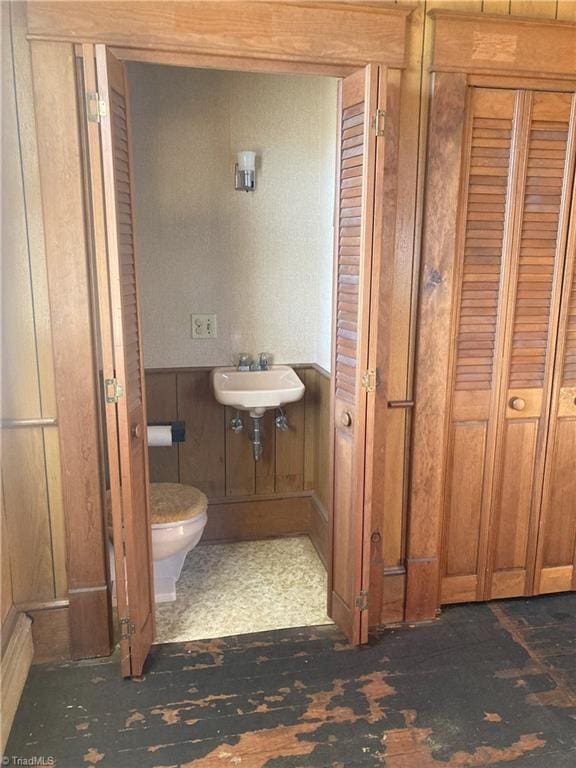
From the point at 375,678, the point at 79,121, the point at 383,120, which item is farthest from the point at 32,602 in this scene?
the point at 383,120

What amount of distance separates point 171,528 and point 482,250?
159 cm

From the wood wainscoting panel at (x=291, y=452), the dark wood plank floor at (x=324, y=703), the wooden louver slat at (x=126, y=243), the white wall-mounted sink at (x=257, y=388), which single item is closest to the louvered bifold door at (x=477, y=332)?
the dark wood plank floor at (x=324, y=703)

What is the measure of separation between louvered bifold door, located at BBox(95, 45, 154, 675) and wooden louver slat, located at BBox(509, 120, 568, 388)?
1.40 meters

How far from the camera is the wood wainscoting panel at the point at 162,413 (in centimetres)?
291

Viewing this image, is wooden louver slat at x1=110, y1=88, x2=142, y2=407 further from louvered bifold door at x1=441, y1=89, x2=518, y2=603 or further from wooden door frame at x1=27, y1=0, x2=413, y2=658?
louvered bifold door at x1=441, y1=89, x2=518, y2=603

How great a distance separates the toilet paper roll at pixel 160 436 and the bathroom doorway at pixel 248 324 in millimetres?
147

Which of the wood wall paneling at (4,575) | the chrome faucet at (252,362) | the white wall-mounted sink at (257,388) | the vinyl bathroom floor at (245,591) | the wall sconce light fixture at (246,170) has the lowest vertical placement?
the vinyl bathroom floor at (245,591)

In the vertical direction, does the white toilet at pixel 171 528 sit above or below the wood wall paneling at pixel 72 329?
below

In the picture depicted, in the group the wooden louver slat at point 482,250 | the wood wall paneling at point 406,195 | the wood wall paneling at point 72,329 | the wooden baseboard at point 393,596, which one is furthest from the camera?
the wooden baseboard at point 393,596

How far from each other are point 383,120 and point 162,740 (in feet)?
6.62

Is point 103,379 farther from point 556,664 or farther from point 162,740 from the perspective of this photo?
point 556,664

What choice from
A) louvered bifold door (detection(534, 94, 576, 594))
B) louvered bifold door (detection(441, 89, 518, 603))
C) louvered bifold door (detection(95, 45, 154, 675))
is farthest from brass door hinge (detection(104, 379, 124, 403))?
louvered bifold door (detection(534, 94, 576, 594))

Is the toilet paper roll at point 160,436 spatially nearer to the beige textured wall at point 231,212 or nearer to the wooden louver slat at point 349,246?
the beige textured wall at point 231,212

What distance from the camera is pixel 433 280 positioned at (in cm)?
219
